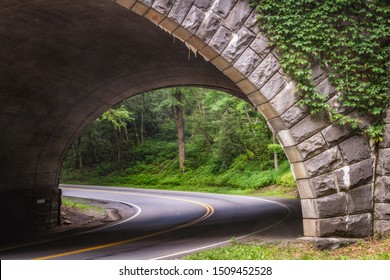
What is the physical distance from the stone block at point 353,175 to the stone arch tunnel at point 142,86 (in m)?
0.02

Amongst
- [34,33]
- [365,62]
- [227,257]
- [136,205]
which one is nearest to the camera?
[227,257]

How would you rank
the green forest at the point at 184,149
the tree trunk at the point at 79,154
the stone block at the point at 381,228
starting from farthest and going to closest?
the tree trunk at the point at 79,154
the green forest at the point at 184,149
the stone block at the point at 381,228

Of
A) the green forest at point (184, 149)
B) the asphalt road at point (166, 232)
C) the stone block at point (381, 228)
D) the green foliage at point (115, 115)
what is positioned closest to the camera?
the stone block at point (381, 228)

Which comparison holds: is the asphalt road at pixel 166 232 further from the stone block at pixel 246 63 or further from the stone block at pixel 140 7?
the stone block at pixel 140 7

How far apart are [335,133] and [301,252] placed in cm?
215

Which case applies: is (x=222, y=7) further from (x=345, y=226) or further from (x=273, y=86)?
(x=345, y=226)

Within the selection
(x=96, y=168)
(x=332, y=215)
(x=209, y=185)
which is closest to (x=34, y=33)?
(x=332, y=215)

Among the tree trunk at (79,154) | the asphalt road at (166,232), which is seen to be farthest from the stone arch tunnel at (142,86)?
the tree trunk at (79,154)

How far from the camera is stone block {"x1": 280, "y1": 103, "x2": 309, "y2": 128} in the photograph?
7270 mm

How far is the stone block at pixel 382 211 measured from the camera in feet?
23.2

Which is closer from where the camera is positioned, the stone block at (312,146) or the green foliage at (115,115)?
the stone block at (312,146)

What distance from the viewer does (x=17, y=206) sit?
14359 mm

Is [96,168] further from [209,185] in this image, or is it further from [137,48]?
[137,48]

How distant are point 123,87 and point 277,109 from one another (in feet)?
28.1
